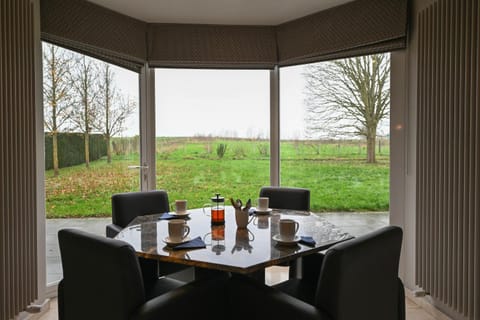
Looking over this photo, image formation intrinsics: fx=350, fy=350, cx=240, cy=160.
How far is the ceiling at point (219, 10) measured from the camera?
3174 millimetres

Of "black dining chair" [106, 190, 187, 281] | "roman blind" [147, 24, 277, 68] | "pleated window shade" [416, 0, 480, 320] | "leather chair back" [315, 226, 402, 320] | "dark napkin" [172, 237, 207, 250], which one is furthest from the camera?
"roman blind" [147, 24, 277, 68]

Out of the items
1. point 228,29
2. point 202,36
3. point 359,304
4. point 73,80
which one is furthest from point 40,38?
point 359,304

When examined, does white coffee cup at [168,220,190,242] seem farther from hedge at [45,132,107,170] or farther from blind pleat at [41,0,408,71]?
blind pleat at [41,0,408,71]

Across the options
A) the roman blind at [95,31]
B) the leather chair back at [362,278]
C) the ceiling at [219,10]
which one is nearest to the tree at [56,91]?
the roman blind at [95,31]

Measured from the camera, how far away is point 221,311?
165 cm

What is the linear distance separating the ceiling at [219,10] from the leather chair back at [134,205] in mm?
1737

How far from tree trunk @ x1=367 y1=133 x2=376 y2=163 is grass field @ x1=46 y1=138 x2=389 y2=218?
59mm

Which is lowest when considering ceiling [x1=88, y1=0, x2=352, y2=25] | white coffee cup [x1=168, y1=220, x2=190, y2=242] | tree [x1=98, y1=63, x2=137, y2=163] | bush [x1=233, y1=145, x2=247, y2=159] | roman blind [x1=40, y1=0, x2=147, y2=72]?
white coffee cup [x1=168, y1=220, x2=190, y2=242]

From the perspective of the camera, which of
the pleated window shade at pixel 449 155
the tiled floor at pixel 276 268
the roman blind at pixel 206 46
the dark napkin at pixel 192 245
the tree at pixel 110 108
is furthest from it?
the roman blind at pixel 206 46

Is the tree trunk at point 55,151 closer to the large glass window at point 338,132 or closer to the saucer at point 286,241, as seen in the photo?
the saucer at point 286,241

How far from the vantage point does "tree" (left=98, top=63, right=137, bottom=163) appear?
11.4 ft

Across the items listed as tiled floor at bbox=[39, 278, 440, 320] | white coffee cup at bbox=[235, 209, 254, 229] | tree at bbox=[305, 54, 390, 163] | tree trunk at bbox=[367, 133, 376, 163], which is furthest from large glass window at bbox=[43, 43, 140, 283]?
tree trunk at bbox=[367, 133, 376, 163]

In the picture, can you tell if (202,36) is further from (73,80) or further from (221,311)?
(221,311)

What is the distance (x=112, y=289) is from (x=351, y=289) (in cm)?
97
